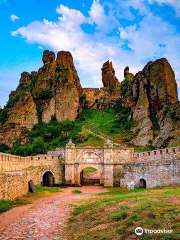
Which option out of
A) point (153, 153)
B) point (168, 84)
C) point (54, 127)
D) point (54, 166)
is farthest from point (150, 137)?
point (54, 127)

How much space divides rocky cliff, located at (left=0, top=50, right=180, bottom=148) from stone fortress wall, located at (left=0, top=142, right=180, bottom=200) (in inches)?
311

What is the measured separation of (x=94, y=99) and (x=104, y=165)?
46988mm

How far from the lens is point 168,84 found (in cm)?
4328

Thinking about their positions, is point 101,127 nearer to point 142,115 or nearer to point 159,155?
point 142,115

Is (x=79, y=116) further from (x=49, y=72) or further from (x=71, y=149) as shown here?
(x=71, y=149)

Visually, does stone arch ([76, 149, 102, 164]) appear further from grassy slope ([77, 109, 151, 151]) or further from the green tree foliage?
the green tree foliage

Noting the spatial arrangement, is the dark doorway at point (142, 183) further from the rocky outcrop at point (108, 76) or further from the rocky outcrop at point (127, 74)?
the rocky outcrop at point (127, 74)

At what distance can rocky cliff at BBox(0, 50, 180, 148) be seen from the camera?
131ft

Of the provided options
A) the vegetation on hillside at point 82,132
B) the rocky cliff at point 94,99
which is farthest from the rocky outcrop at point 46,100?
the vegetation on hillside at point 82,132

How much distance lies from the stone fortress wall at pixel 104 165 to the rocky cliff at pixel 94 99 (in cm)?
789

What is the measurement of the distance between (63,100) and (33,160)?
32.6 metres

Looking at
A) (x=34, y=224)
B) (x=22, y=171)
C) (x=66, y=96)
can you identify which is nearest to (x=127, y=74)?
(x=66, y=96)

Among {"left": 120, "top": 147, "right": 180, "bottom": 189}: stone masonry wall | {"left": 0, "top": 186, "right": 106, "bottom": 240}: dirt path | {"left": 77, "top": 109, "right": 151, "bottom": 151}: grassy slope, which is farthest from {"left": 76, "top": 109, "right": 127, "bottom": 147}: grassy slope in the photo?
{"left": 0, "top": 186, "right": 106, "bottom": 240}: dirt path

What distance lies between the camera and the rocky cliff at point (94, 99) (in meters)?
39.9
